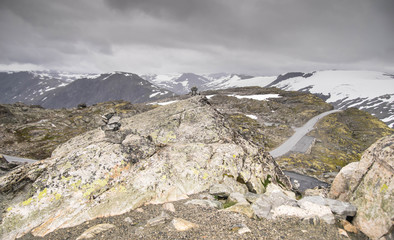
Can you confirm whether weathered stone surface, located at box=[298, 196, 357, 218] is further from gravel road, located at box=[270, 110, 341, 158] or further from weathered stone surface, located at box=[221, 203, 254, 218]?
gravel road, located at box=[270, 110, 341, 158]

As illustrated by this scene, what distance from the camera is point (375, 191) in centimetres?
1124

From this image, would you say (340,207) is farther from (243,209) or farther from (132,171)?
(132,171)

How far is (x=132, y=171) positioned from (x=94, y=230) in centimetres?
549

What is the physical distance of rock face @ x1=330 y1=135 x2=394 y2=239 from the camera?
32.9ft

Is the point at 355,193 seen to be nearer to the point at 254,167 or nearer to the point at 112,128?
the point at 254,167

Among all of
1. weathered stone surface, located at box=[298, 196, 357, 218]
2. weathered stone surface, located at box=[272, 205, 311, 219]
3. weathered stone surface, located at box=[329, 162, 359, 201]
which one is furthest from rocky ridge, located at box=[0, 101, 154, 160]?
weathered stone surface, located at box=[329, 162, 359, 201]

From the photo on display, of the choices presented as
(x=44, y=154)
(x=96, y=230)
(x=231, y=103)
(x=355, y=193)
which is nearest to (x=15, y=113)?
(x=44, y=154)

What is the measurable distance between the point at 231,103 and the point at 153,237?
14844 cm

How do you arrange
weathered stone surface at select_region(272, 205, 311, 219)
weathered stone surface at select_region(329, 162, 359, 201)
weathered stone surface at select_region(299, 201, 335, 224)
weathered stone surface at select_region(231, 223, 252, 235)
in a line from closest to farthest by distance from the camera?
weathered stone surface at select_region(231, 223, 252, 235) < weathered stone surface at select_region(299, 201, 335, 224) < weathered stone surface at select_region(272, 205, 311, 219) < weathered stone surface at select_region(329, 162, 359, 201)

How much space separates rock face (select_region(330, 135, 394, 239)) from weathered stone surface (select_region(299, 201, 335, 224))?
1496mm

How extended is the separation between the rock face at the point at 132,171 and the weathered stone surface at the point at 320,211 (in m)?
4.49

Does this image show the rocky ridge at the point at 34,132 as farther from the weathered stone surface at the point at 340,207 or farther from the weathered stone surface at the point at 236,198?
the weathered stone surface at the point at 340,207

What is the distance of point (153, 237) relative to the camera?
9211mm

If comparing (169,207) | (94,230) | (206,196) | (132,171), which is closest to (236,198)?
(206,196)
